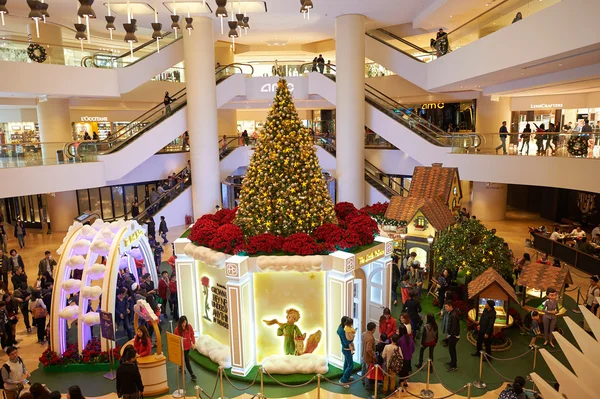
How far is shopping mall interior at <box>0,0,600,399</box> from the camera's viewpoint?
27.4 ft

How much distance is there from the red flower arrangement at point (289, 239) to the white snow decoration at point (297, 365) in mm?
2034

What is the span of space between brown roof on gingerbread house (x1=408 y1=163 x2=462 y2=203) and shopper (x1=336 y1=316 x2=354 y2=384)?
21.0ft

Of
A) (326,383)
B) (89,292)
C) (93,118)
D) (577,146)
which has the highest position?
(93,118)

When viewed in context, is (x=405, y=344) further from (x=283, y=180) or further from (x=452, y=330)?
(x=283, y=180)

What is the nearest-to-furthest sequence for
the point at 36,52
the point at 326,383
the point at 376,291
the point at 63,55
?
the point at 326,383 < the point at 376,291 < the point at 36,52 < the point at 63,55

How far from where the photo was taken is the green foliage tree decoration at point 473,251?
33.6ft

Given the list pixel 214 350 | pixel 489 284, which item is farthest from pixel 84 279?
pixel 489 284

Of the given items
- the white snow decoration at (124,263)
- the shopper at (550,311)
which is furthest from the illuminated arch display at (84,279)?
the shopper at (550,311)

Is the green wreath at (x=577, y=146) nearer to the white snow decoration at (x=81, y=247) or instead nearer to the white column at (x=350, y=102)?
the white column at (x=350, y=102)

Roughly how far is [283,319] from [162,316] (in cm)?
400

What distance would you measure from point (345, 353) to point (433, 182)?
7.13m

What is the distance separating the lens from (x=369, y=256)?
29.7 feet

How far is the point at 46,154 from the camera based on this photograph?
51.4 feet

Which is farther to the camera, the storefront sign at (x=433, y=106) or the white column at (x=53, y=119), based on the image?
the storefront sign at (x=433, y=106)
